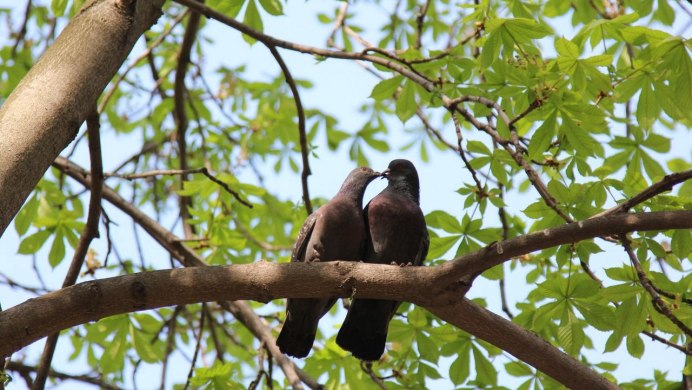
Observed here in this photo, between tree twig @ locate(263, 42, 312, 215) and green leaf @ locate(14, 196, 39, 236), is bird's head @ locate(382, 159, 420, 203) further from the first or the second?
green leaf @ locate(14, 196, 39, 236)

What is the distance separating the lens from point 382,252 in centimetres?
456

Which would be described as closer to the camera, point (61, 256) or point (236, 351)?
point (61, 256)

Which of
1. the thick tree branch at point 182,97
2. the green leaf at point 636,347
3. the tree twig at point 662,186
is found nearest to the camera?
the tree twig at point 662,186

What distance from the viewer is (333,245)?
176 inches

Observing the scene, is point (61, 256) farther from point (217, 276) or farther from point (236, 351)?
point (236, 351)

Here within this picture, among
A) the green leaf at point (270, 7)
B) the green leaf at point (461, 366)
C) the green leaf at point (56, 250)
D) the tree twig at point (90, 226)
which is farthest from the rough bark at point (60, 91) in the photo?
the green leaf at point (461, 366)

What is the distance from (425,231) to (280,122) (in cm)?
306

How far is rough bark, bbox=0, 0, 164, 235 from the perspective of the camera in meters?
2.68

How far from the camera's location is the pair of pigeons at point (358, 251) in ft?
14.4

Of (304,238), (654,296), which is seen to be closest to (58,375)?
(304,238)

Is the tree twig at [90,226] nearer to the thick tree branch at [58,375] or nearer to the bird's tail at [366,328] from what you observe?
the thick tree branch at [58,375]

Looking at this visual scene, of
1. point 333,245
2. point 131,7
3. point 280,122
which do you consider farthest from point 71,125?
point 280,122

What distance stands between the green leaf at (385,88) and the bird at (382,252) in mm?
639

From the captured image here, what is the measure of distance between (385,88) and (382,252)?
41.1 inches
